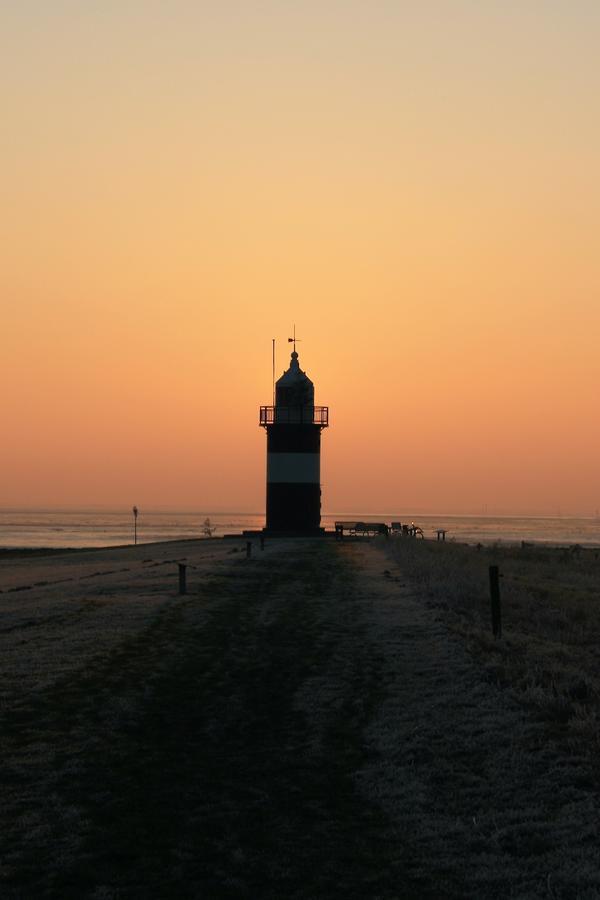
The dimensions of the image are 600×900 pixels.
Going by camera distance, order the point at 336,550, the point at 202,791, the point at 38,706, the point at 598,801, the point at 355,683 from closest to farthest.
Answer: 1. the point at 598,801
2. the point at 202,791
3. the point at 38,706
4. the point at 355,683
5. the point at 336,550

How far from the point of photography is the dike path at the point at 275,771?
8.50 metres

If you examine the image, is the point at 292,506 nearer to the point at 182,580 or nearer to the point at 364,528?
the point at 364,528

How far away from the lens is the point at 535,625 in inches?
1019

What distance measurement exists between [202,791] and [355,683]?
6.01 meters

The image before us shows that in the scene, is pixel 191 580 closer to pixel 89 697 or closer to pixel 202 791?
pixel 89 697

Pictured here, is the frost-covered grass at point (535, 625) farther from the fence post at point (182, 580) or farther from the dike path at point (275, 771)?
the fence post at point (182, 580)

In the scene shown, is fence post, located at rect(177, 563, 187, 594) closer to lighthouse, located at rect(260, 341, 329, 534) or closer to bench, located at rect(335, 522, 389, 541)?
lighthouse, located at rect(260, 341, 329, 534)

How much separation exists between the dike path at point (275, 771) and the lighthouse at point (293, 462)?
143ft

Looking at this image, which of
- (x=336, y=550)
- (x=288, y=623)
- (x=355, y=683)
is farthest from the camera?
(x=336, y=550)

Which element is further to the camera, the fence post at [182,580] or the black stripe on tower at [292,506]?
the black stripe on tower at [292,506]

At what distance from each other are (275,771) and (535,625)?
1538 cm

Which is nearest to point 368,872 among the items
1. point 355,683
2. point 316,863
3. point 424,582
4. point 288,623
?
point 316,863

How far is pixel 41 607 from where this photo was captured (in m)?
27.6

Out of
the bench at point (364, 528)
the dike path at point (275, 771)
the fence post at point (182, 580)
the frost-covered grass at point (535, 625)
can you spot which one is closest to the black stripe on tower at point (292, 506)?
the bench at point (364, 528)
